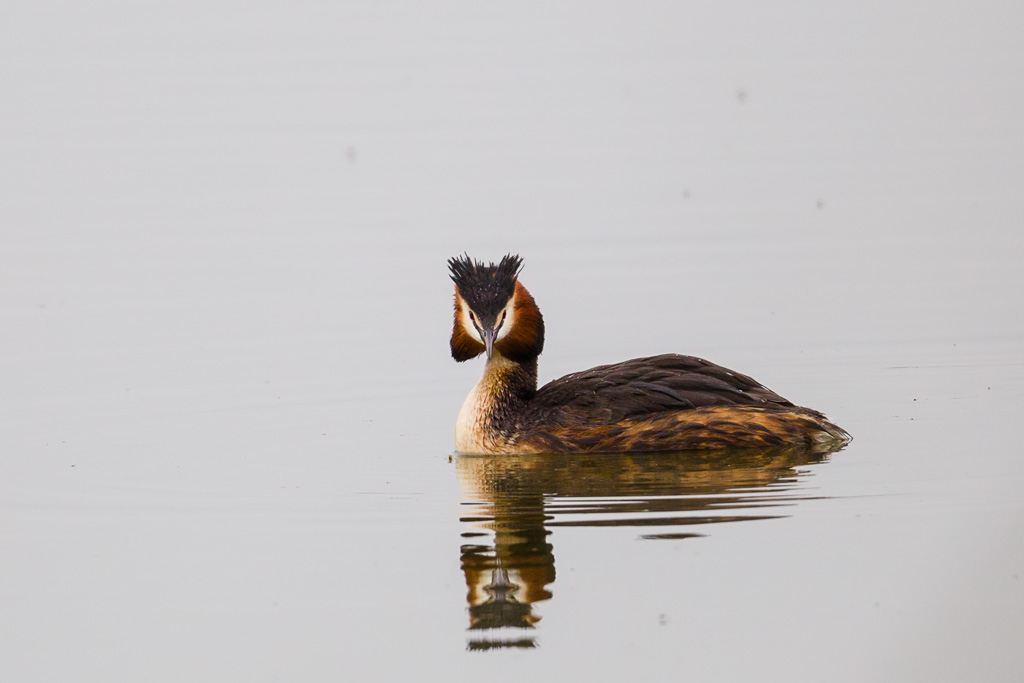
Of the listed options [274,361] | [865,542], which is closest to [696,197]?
[274,361]

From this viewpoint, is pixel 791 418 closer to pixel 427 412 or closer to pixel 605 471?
pixel 605 471

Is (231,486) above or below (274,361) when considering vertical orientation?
below

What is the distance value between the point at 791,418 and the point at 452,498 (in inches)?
98.7

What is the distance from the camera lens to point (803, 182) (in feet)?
66.6

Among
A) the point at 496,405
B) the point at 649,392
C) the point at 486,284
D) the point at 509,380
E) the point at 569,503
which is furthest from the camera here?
the point at 509,380

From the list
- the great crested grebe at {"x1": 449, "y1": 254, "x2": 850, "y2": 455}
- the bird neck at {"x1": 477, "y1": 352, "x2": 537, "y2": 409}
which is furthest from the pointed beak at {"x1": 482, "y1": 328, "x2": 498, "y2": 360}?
the bird neck at {"x1": 477, "y1": 352, "x2": 537, "y2": 409}

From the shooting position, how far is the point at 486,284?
40.6 feet

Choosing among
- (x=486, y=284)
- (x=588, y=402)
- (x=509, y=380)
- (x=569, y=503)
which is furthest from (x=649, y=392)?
(x=569, y=503)

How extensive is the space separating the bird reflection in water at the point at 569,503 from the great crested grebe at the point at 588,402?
124 millimetres

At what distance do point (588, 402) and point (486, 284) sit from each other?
1.10 meters

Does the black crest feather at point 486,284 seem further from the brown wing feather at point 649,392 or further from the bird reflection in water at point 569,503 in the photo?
the bird reflection in water at point 569,503

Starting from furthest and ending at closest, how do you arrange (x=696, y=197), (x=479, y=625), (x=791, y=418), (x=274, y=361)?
(x=696, y=197)
(x=274, y=361)
(x=791, y=418)
(x=479, y=625)

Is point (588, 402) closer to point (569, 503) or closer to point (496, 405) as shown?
point (496, 405)

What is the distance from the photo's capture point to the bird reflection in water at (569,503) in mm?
8953
